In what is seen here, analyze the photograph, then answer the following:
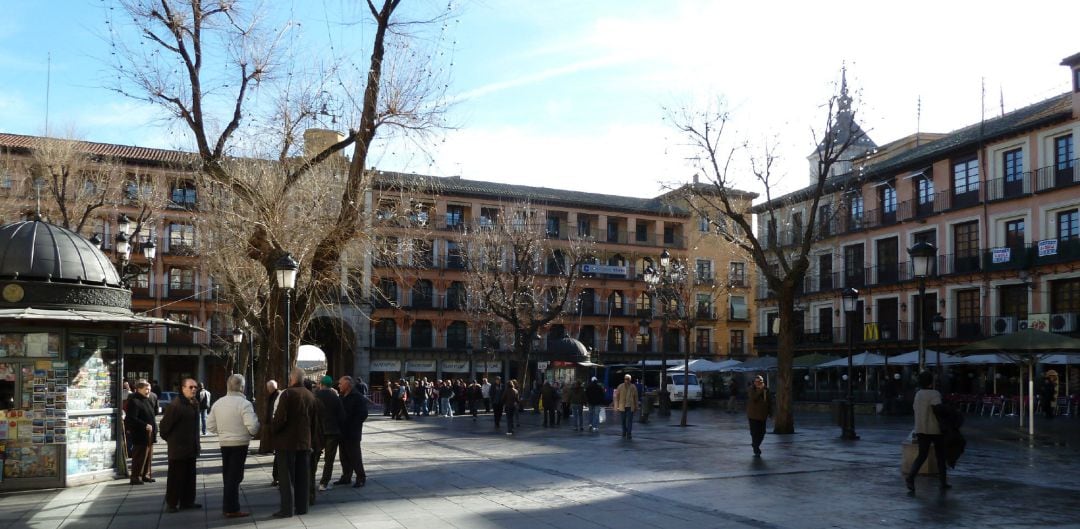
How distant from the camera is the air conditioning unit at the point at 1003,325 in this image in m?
39.7

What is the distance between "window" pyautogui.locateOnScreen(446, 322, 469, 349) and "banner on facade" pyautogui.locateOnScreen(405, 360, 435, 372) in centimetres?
190

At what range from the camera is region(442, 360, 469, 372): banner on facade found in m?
62.6

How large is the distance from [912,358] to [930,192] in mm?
12816

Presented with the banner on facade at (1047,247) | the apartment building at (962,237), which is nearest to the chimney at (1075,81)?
the apartment building at (962,237)

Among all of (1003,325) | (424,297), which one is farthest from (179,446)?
(424,297)

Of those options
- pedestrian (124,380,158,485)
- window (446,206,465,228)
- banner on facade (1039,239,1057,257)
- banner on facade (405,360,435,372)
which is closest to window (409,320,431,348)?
banner on facade (405,360,435,372)

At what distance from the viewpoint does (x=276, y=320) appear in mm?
16875

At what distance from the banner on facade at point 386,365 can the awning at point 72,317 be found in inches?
1877

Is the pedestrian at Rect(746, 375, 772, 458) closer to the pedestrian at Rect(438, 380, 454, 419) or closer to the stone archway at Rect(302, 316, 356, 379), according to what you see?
the pedestrian at Rect(438, 380, 454, 419)

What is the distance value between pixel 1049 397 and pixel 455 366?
128 ft

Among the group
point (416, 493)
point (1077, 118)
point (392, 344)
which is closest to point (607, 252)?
point (392, 344)

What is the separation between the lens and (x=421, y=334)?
62281mm

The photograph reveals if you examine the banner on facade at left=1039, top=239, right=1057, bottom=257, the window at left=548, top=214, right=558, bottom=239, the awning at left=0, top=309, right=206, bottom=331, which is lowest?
the awning at left=0, top=309, right=206, bottom=331

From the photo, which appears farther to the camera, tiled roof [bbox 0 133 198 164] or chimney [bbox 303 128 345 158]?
tiled roof [bbox 0 133 198 164]
